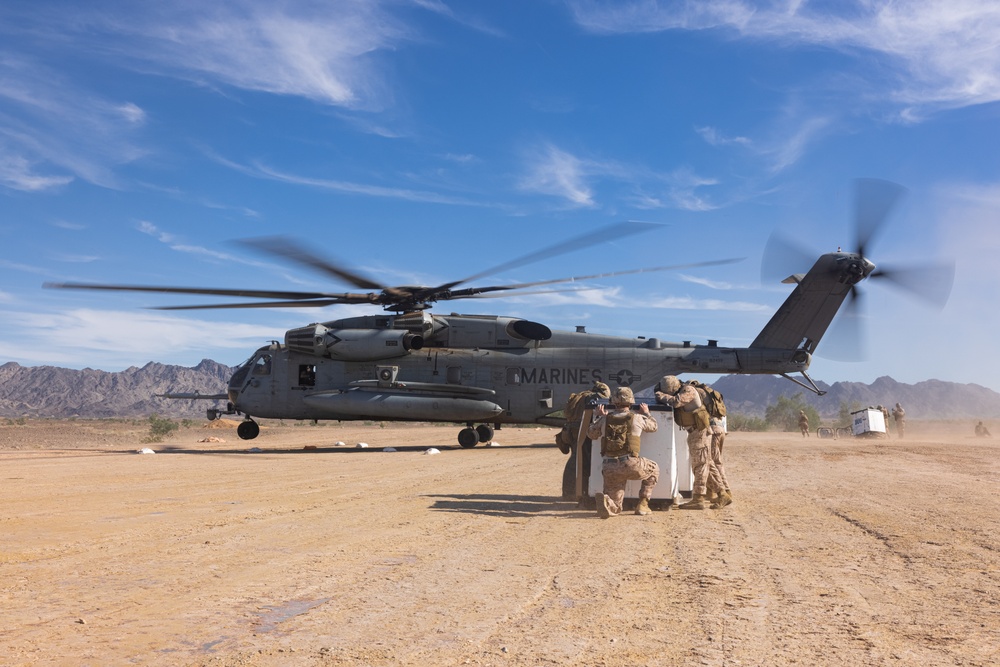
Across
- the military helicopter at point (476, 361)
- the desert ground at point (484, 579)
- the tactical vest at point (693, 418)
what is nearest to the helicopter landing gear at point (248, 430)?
the military helicopter at point (476, 361)

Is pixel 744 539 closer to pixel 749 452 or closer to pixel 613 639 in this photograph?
pixel 613 639

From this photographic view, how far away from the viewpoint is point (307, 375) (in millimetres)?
23859

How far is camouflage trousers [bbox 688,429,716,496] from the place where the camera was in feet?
33.6

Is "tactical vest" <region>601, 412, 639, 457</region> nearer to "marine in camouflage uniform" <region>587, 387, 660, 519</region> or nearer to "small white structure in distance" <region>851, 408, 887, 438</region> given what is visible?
"marine in camouflage uniform" <region>587, 387, 660, 519</region>

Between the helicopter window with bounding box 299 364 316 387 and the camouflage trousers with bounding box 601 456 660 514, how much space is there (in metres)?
15.9

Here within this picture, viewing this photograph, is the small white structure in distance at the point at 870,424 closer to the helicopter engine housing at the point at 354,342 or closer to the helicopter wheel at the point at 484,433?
the helicopter wheel at the point at 484,433

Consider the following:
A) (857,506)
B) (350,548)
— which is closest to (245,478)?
(350,548)

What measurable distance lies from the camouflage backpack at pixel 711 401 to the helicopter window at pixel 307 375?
622 inches

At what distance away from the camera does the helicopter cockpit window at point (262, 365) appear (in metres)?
24.0

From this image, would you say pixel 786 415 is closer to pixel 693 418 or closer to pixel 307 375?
pixel 307 375

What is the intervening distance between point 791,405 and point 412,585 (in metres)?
72.9

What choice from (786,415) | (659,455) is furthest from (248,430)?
(786,415)

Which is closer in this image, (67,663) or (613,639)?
(67,663)

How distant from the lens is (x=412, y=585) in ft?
18.3
